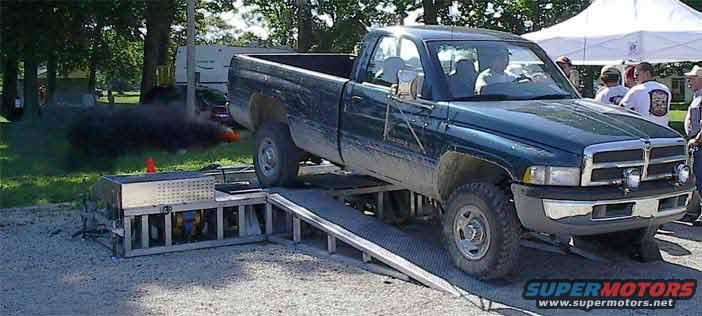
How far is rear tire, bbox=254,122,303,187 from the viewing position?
8898 millimetres

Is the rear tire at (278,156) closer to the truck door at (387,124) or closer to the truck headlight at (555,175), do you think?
the truck door at (387,124)

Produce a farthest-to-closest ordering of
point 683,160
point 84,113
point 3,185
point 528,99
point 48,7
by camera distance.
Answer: point 48,7
point 84,113
point 3,185
point 528,99
point 683,160

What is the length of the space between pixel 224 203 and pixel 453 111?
269 cm

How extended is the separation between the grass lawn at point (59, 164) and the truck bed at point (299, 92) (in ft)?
9.89

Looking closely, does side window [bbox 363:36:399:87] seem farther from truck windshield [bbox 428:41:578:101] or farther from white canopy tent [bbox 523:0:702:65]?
white canopy tent [bbox 523:0:702:65]

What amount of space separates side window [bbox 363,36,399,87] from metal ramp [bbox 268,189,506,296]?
134 cm

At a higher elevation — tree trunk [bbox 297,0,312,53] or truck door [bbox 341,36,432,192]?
tree trunk [bbox 297,0,312,53]

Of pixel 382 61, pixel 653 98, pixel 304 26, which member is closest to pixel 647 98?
pixel 653 98

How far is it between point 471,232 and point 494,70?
155cm

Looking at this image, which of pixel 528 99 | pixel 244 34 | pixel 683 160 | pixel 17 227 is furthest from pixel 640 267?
pixel 244 34

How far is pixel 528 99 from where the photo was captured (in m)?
6.91

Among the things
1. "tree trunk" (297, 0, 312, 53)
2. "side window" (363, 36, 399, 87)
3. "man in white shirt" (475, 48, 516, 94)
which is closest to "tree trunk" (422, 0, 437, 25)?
"tree trunk" (297, 0, 312, 53)

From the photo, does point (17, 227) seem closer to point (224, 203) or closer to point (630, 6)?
point (224, 203)

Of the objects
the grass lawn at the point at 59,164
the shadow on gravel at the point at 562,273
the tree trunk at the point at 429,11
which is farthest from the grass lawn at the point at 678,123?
the shadow on gravel at the point at 562,273
